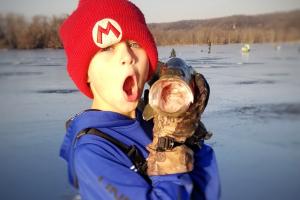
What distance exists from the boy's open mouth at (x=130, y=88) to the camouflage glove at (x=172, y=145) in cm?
10

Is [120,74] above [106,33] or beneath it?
beneath

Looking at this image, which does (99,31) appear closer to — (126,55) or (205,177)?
(126,55)

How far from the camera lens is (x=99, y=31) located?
3.61ft

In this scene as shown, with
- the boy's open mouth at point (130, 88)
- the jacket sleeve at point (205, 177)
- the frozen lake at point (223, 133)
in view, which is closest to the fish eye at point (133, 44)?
the boy's open mouth at point (130, 88)

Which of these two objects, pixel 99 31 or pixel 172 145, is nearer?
pixel 172 145

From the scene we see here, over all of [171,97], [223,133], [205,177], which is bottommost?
[223,133]

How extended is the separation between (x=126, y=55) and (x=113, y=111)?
0.60 feet

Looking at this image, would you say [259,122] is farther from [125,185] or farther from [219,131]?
[125,185]

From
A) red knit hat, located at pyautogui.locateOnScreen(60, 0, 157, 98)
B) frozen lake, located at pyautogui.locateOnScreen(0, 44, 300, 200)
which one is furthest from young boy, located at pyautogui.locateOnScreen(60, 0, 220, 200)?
frozen lake, located at pyautogui.locateOnScreen(0, 44, 300, 200)

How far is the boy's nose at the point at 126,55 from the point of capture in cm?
106

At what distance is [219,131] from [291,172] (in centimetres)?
110

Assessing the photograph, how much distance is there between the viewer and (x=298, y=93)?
20.8 ft

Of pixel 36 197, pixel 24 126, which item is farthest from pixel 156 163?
pixel 24 126

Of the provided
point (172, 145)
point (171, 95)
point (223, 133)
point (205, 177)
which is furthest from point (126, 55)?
point (223, 133)
